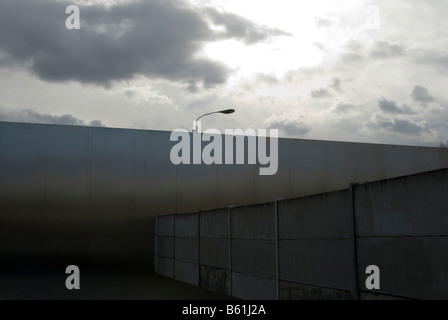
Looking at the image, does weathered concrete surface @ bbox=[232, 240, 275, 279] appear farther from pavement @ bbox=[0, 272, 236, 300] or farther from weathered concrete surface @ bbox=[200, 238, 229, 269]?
pavement @ bbox=[0, 272, 236, 300]

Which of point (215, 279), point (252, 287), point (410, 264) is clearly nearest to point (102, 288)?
point (215, 279)

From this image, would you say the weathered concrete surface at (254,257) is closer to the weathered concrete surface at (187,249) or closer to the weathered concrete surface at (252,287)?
the weathered concrete surface at (252,287)

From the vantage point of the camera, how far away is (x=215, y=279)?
15.6 m

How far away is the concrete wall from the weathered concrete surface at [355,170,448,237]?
0.05 ft

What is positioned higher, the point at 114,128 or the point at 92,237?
the point at 114,128

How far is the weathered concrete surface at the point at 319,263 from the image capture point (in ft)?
30.5

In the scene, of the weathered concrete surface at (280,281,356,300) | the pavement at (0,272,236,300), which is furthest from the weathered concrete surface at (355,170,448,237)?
the pavement at (0,272,236,300)

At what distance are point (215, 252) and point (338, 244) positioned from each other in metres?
6.79

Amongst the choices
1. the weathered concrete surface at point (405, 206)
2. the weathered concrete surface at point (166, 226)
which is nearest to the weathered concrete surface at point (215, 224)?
the weathered concrete surface at point (166, 226)

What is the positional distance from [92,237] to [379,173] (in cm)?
1682

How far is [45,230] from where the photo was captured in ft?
75.3

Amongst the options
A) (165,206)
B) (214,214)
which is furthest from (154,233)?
(214,214)

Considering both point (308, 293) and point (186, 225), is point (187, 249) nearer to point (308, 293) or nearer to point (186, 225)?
point (186, 225)

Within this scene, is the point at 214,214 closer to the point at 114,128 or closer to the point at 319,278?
the point at 319,278
